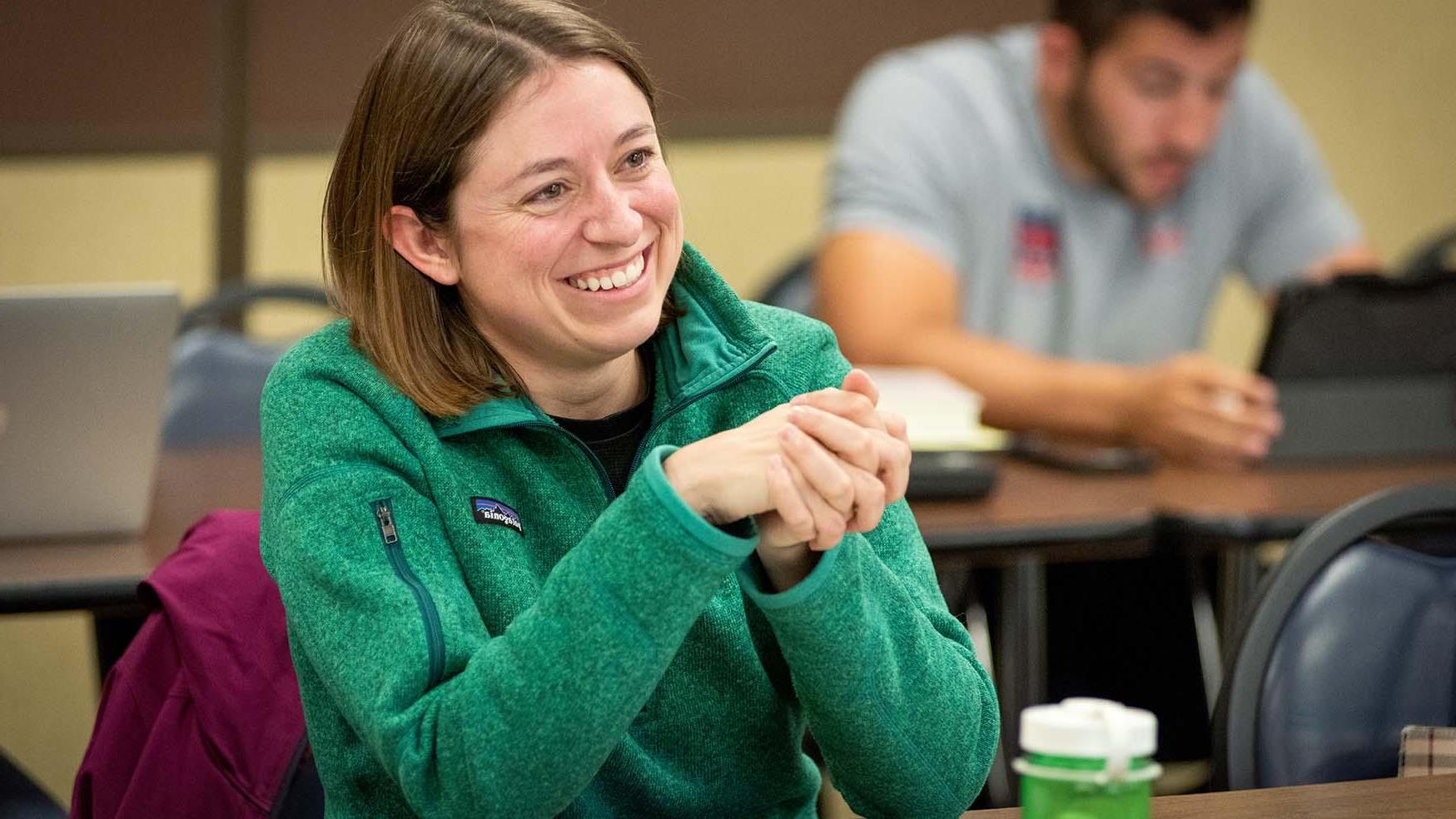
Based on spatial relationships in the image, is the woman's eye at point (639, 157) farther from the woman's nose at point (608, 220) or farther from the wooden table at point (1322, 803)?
the wooden table at point (1322, 803)

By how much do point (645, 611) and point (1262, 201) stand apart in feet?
8.54

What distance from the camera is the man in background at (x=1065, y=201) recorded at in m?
2.93

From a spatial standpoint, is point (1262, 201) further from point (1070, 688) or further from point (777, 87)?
point (777, 87)

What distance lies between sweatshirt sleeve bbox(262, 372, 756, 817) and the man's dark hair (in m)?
2.10

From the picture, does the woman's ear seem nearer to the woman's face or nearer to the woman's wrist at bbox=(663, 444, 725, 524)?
the woman's face

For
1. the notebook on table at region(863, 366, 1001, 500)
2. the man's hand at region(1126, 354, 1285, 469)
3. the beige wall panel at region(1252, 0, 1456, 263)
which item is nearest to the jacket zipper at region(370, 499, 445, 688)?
the notebook on table at region(863, 366, 1001, 500)

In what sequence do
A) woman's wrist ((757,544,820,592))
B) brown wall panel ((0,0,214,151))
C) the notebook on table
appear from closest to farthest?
woman's wrist ((757,544,820,592)), the notebook on table, brown wall panel ((0,0,214,151))

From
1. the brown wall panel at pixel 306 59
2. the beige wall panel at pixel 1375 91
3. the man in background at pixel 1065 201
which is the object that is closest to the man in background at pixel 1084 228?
the man in background at pixel 1065 201

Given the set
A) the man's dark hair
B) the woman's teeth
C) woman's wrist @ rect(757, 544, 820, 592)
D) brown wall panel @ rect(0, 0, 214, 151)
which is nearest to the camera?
woman's wrist @ rect(757, 544, 820, 592)

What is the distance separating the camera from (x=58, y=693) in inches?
137

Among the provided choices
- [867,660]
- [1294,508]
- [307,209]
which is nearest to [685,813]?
[867,660]

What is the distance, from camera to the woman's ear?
4.15 feet

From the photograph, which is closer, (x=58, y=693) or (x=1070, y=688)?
(x=1070, y=688)

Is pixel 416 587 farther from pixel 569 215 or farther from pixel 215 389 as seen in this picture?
pixel 215 389
